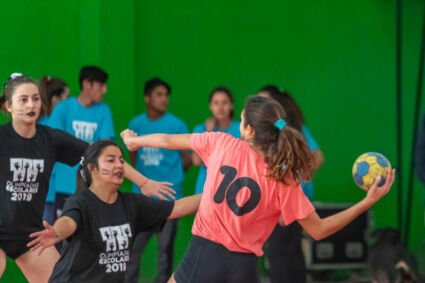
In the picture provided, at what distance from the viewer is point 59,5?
419 inches

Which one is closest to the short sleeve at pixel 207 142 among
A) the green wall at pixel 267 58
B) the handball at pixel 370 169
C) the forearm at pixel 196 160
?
the handball at pixel 370 169

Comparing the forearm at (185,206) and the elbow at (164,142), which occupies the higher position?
the elbow at (164,142)

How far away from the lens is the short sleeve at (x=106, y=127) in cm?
986

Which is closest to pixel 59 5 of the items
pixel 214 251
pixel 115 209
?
pixel 115 209

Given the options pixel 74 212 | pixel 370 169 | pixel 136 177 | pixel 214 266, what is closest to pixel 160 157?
pixel 136 177

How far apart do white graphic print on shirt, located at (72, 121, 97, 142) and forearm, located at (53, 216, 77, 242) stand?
356 centimetres

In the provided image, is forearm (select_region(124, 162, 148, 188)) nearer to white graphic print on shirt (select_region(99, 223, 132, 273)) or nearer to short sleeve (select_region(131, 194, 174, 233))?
short sleeve (select_region(131, 194, 174, 233))

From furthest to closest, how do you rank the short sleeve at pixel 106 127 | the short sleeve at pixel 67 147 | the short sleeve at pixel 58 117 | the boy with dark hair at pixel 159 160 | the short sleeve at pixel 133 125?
the short sleeve at pixel 133 125 < the boy with dark hair at pixel 159 160 < the short sleeve at pixel 106 127 < the short sleeve at pixel 58 117 < the short sleeve at pixel 67 147

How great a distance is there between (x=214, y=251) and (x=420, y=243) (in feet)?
20.7

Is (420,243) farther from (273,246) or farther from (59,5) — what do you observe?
(59,5)

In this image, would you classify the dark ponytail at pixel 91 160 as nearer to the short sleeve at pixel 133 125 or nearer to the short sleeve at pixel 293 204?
the short sleeve at pixel 293 204

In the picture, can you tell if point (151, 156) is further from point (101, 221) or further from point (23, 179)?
point (101, 221)

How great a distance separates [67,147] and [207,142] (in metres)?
1.66

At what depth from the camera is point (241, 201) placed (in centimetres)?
606
